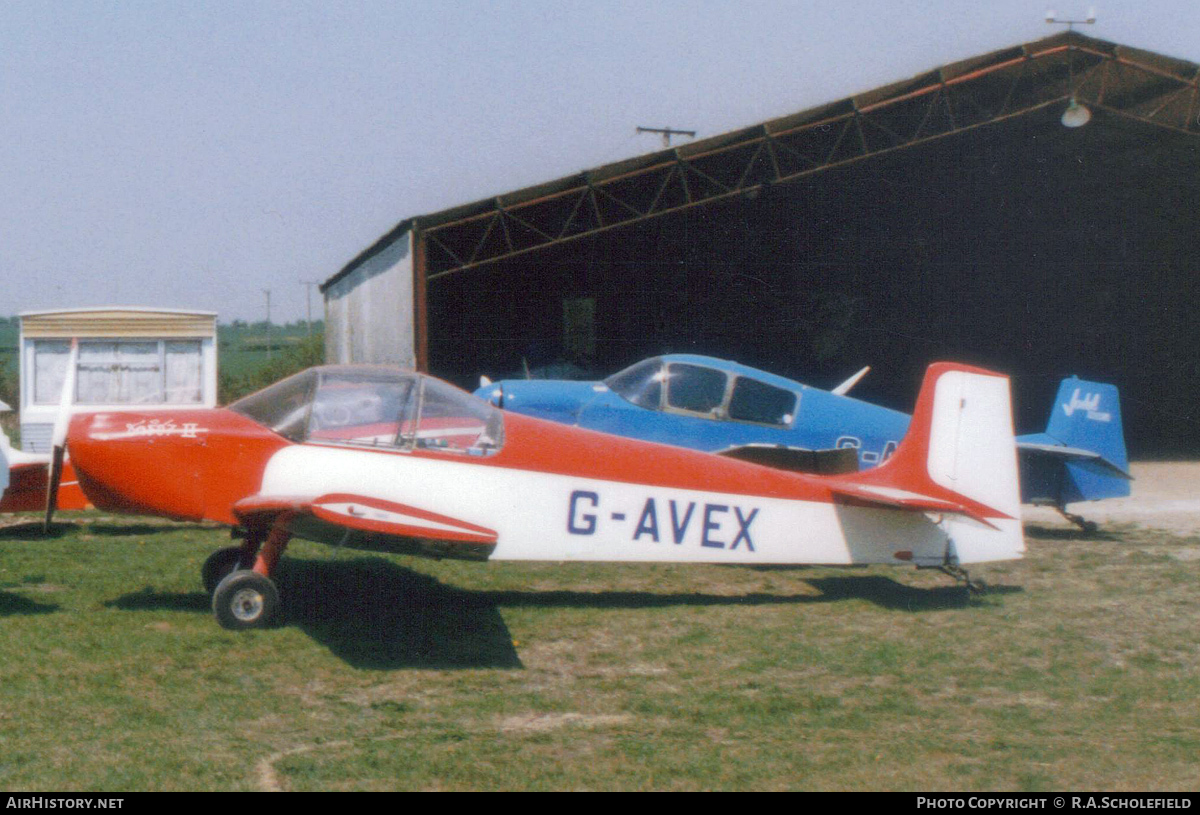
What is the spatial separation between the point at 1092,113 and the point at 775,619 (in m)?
14.7

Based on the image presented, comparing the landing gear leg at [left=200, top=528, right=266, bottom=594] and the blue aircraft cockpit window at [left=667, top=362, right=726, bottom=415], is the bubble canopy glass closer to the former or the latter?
the landing gear leg at [left=200, top=528, right=266, bottom=594]

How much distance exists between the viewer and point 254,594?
664 centimetres

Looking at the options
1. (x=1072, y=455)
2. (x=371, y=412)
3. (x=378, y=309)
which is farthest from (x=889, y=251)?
(x=371, y=412)

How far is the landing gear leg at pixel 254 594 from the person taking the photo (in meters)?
6.57

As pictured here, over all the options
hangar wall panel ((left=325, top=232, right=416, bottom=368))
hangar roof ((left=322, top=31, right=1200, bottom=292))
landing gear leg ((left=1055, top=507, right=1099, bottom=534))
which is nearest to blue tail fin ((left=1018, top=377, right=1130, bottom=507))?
landing gear leg ((left=1055, top=507, right=1099, bottom=534))

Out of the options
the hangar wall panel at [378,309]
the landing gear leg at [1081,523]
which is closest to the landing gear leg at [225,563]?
the landing gear leg at [1081,523]

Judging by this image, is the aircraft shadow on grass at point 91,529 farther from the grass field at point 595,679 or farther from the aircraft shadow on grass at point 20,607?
the aircraft shadow on grass at point 20,607

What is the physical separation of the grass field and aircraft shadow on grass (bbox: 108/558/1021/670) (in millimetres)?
30

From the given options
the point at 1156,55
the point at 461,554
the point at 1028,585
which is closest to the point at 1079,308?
the point at 1156,55

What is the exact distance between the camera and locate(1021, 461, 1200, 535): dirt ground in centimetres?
1177

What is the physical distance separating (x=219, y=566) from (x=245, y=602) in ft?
3.46

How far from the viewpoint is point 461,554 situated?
675 cm

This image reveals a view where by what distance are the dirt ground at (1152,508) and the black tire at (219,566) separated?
797cm
